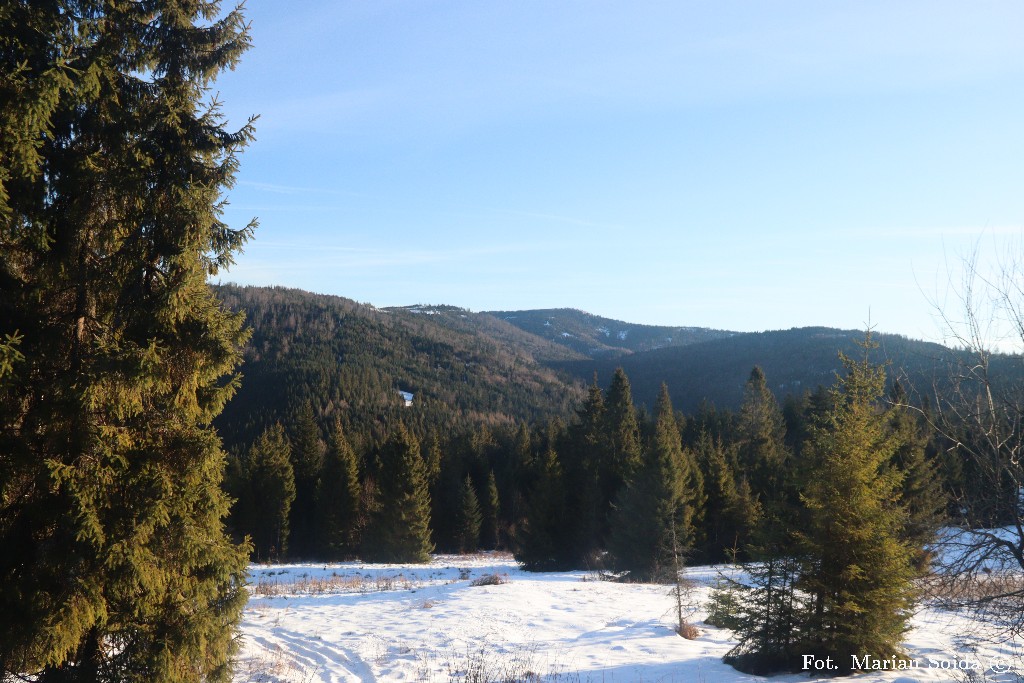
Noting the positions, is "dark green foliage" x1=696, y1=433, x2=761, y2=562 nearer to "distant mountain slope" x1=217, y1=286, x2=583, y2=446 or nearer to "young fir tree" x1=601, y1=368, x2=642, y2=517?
"young fir tree" x1=601, y1=368, x2=642, y2=517

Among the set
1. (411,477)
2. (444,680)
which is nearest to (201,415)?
(444,680)

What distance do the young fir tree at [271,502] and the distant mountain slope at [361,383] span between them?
46.6 metres

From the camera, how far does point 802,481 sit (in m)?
11.5

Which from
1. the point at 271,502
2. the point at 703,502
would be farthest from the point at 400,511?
the point at 703,502

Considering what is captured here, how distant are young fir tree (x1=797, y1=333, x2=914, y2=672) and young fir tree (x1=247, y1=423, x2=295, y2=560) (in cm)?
4071

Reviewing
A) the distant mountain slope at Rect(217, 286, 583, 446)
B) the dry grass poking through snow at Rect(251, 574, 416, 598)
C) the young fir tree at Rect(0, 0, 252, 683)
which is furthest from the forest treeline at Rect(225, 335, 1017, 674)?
the distant mountain slope at Rect(217, 286, 583, 446)

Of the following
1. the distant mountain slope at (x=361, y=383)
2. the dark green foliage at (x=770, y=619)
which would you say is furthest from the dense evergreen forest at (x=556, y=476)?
the distant mountain slope at (x=361, y=383)

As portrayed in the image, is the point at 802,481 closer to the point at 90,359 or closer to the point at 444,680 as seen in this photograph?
the point at 444,680

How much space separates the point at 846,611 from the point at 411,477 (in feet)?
102

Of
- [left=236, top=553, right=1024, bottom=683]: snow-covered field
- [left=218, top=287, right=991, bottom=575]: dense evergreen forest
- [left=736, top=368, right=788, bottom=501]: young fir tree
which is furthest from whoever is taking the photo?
[left=736, top=368, right=788, bottom=501]: young fir tree

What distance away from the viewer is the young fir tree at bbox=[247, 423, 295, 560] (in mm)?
44125

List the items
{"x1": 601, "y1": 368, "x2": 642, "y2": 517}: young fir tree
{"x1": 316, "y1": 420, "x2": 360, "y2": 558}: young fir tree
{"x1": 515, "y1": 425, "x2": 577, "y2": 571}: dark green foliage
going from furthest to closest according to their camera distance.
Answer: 1. {"x1": 316, "y1": 420, "x2": 360, "y2": 558}: young fir tree
2. {"x1": 601, "y1": 368, "x2": 642, "y2": 517}: young fir tree
3. {"x1": 515, "y1": 425, "x2": 577, "y2": 571}: dark green foliage

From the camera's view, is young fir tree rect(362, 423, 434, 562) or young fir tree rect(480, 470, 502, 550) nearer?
young fir tree rect(362, 423, 434, 562)

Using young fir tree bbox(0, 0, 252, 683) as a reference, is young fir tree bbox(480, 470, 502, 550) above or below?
below
